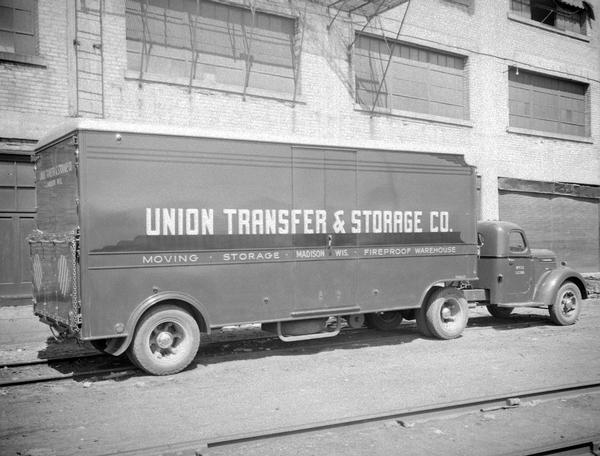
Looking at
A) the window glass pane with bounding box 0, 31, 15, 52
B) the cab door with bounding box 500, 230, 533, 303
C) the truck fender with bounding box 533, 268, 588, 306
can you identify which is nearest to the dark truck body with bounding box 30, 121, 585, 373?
the cab door with bounding box 500, 230, 533, 303

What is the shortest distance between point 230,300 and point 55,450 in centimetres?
337

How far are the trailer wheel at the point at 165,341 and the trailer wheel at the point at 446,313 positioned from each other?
414 centimetres

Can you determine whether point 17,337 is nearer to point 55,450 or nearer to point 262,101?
point 55,450

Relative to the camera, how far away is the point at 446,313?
10336mm

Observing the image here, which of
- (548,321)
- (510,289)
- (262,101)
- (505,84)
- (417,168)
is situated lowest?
(548,321)

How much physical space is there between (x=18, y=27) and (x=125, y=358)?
7063mm

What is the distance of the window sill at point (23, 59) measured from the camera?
11383mm

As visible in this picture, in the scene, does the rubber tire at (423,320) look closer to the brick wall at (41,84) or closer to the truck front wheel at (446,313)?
the truck front wheel at (446,313)

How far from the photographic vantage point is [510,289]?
36.9 ft

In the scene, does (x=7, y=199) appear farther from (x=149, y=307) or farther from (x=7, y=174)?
(x=149, y=307)

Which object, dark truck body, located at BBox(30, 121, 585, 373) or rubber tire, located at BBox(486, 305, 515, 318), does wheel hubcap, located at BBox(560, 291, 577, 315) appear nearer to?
rubber tire, located at BBox(486, 305, 515, 318)

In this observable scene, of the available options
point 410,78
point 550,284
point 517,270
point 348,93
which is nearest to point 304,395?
point 517,270

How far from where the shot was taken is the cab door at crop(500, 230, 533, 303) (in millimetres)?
11203

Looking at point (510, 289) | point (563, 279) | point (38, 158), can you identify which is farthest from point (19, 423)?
point (563, 279)
